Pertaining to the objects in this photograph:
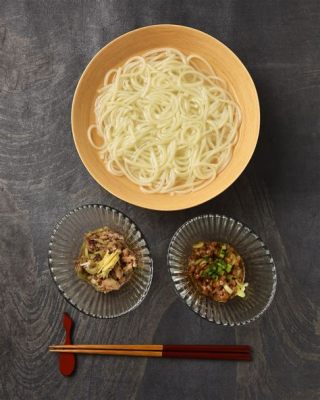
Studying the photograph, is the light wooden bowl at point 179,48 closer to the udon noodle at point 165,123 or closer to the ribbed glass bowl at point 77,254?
the udon noodle at point 165,123

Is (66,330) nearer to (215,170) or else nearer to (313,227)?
(215,170)

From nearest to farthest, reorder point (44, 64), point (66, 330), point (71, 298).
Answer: point (71, 298) → point (66, 330) → point (44, 64)

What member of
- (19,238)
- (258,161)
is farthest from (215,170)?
(19,238)

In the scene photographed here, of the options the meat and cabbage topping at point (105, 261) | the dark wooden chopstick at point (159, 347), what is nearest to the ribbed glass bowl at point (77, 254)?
the meat and cabbage topping at point (105, 261)

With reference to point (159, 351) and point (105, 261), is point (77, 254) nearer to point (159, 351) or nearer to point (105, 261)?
point (105, 261)

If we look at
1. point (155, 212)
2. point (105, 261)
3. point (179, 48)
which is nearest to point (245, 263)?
point (155, 212)
